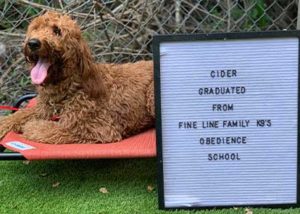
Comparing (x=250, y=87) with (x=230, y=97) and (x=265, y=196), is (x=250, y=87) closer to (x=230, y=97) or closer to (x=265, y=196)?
(x=230, y=97)

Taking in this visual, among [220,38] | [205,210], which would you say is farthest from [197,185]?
[220,38]

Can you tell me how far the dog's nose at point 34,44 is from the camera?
11.1 ft

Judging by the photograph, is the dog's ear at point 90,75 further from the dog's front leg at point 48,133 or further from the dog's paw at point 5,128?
the dog's paw at point 5,128

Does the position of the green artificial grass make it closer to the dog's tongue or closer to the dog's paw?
the dog's paw

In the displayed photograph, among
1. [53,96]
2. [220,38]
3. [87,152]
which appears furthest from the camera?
[53,96]

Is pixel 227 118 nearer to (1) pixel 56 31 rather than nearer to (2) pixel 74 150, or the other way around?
(2) pixel 74 150

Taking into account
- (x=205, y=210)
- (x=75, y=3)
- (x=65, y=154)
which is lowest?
(x=205, y=210)

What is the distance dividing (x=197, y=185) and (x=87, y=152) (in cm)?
66

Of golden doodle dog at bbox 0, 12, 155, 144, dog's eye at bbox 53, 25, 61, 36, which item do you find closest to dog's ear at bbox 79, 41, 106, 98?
golden doodle dog at bbox 0, 12, 155, 144

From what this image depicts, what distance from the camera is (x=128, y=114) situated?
376 cm

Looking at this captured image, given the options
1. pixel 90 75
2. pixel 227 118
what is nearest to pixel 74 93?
pixel 90 75

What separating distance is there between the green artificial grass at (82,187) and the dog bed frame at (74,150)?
1.01 ft

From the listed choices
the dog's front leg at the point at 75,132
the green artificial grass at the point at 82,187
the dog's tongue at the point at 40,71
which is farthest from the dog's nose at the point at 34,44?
the green artificial grass at the point at 82,187

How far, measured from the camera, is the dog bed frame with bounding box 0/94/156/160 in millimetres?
3344
